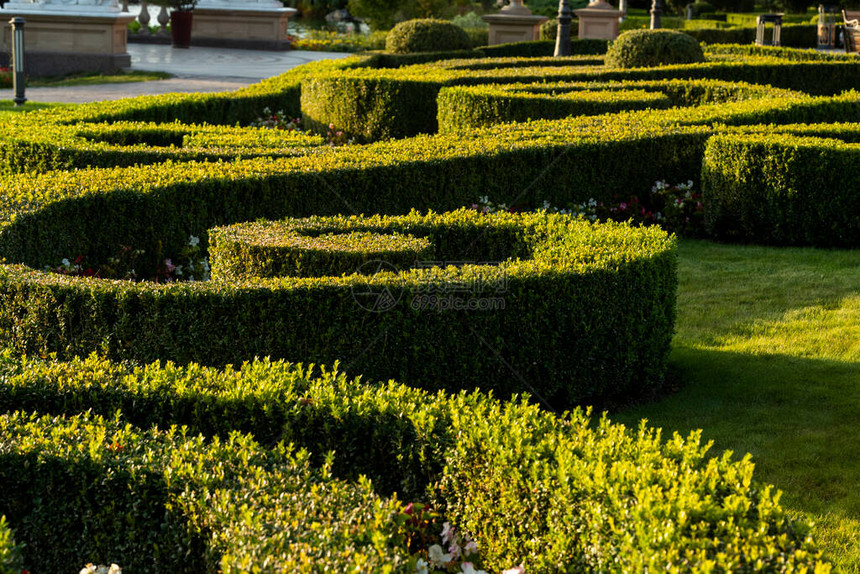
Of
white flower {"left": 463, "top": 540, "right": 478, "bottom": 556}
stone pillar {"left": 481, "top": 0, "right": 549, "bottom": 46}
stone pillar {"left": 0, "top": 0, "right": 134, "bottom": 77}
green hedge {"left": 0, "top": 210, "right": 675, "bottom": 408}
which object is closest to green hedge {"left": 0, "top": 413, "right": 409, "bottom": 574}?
white flower {"left": 463, "top": 540, "right": 478, "bottom": 556}

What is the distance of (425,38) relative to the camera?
812 inches

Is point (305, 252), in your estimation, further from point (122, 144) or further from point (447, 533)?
point (122, 144)

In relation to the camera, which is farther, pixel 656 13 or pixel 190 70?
pixel 656 13

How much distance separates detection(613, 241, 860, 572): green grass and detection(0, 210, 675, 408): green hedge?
0.59 m

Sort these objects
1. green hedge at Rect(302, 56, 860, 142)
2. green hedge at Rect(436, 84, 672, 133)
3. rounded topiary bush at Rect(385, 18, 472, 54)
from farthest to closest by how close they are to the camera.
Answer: rounded topiary bush at Rect(385, 18, 472, 54)
green hedge at Rect(302, 56, 860, 142)
green hedge at Rect(436, 84, 672, 133)

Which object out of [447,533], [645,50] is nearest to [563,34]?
[645,50]

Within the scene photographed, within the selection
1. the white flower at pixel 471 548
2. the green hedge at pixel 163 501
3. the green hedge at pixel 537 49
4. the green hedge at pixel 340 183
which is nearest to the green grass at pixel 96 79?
the green hedge at pixel 537 49

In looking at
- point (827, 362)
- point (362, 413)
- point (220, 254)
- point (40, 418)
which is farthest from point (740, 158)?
point (40, 418)

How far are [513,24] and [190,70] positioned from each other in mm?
9238

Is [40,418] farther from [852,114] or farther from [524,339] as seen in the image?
[852,114]

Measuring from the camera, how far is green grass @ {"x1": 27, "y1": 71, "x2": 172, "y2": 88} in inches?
797

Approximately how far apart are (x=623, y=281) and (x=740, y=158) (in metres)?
4.24

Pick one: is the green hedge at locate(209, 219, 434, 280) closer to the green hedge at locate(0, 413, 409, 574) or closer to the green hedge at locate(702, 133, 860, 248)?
the green hedge at locate(0, 413, 409, 574)

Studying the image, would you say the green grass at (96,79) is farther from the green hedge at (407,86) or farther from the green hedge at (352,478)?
the green hedge at (352,478)
